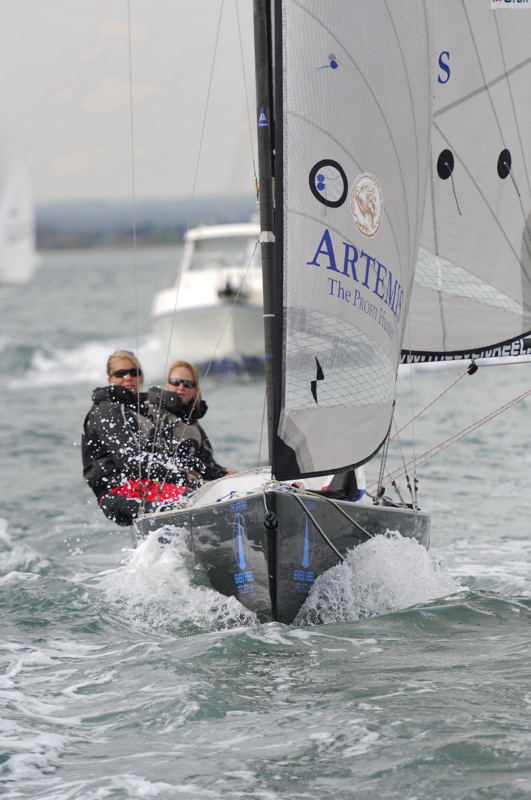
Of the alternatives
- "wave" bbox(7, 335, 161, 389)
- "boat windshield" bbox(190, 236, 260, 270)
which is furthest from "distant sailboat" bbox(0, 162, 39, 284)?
"boat windshield" bbox(190, 236, 260, 270)

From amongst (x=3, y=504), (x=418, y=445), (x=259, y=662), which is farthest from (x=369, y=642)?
(x=418, y=445)

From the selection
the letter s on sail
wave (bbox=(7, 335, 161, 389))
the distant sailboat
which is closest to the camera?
the letter s on sail

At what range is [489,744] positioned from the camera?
418 centimetres

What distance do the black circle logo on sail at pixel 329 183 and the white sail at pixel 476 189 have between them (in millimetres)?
1895

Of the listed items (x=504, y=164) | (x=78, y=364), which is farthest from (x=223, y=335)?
(x=504, y=164)

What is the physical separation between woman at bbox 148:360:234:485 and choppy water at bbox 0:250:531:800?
0.75 metres

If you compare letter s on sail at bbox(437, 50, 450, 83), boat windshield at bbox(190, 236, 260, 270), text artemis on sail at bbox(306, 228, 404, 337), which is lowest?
text artemis on sail at bbox(306, 228, 404, 337)

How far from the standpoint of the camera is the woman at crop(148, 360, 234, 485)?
680 centimetres

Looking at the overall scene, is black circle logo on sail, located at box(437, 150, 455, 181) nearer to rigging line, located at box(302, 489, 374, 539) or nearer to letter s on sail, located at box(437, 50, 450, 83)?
letter s on sail, located at box(437, 50, 450, 83)

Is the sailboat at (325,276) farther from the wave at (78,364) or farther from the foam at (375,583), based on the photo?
the wave at (78,364)

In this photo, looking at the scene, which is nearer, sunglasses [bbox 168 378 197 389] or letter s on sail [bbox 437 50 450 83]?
sunglasses [bbox 168 378 197 389]

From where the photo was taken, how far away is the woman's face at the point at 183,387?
22.7ft

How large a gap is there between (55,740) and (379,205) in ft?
8.90

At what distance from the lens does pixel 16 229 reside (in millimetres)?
42344
